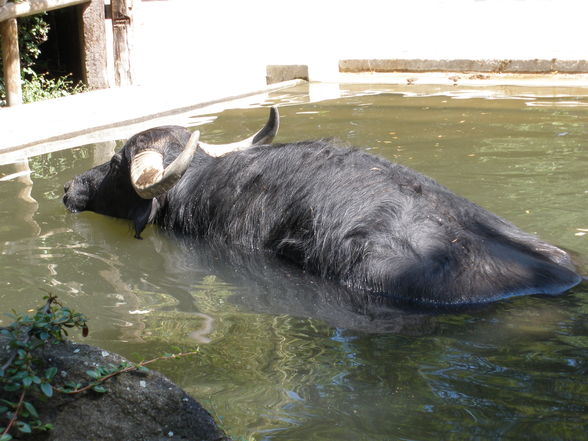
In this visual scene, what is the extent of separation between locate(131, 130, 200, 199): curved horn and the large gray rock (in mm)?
2775

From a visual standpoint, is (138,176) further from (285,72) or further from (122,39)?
(285,72)

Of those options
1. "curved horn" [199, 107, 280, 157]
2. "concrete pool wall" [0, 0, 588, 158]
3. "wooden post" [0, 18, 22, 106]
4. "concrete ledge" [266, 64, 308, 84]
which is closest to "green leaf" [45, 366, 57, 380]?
"curved horn" [199, 107, 280, 157]

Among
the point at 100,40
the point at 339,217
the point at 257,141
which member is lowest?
the point at 339,217

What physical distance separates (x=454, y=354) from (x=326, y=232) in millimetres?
1494

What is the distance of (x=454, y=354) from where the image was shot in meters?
4.18

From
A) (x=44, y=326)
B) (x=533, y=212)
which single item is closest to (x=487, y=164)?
(x=533, y=212)

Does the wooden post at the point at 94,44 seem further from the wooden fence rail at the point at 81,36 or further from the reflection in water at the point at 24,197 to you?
the reflection in water at the point at 24,197

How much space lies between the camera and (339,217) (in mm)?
5410

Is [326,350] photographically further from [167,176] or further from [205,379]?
[167,176]

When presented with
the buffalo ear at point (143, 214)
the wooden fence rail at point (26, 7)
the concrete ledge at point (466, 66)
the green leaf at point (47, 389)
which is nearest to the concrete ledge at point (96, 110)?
the wooden fence rail at point (26, 7)

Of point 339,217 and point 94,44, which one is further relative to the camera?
point 94,44

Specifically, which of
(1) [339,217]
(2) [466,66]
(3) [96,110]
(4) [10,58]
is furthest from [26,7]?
(1) [339,217]

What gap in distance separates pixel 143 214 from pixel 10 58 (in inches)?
233

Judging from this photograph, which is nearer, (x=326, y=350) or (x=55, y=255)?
(x=326, y=350)
